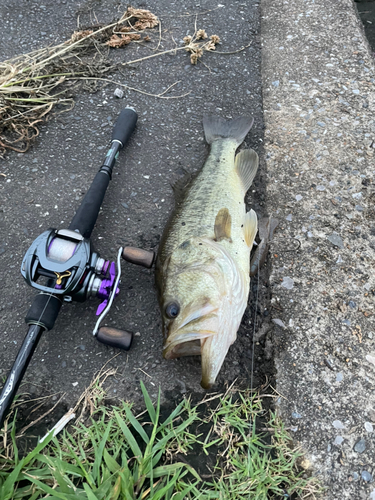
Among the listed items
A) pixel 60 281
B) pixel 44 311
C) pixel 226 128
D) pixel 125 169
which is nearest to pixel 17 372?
pixel 44 311

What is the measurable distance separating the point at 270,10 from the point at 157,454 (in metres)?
5.58

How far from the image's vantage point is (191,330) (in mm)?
2039

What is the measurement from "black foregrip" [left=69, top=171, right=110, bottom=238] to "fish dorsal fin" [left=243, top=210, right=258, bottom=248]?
117cm

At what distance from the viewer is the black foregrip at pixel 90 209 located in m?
2.55

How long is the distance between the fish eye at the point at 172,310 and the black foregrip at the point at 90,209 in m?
0.88

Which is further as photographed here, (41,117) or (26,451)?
(41,117)

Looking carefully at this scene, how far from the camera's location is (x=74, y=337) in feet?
8.12

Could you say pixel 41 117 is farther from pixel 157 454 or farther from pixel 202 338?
pixel 157 454

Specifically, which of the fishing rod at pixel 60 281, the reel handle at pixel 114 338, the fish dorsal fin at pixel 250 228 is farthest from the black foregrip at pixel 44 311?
the fish dorsal fin at pixel 250 228

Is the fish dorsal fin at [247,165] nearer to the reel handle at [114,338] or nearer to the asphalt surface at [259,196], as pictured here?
the asphalt surface at [259,196]

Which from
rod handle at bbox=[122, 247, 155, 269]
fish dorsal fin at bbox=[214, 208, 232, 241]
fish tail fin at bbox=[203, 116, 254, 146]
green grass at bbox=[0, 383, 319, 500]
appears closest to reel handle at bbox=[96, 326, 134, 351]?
green grass at bbox=[0, 383, 319, 500]

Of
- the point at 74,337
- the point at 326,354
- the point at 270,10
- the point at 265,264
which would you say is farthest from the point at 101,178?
the point at 270,10

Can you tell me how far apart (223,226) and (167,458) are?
1.53m

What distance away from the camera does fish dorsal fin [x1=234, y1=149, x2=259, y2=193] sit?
302 cm
